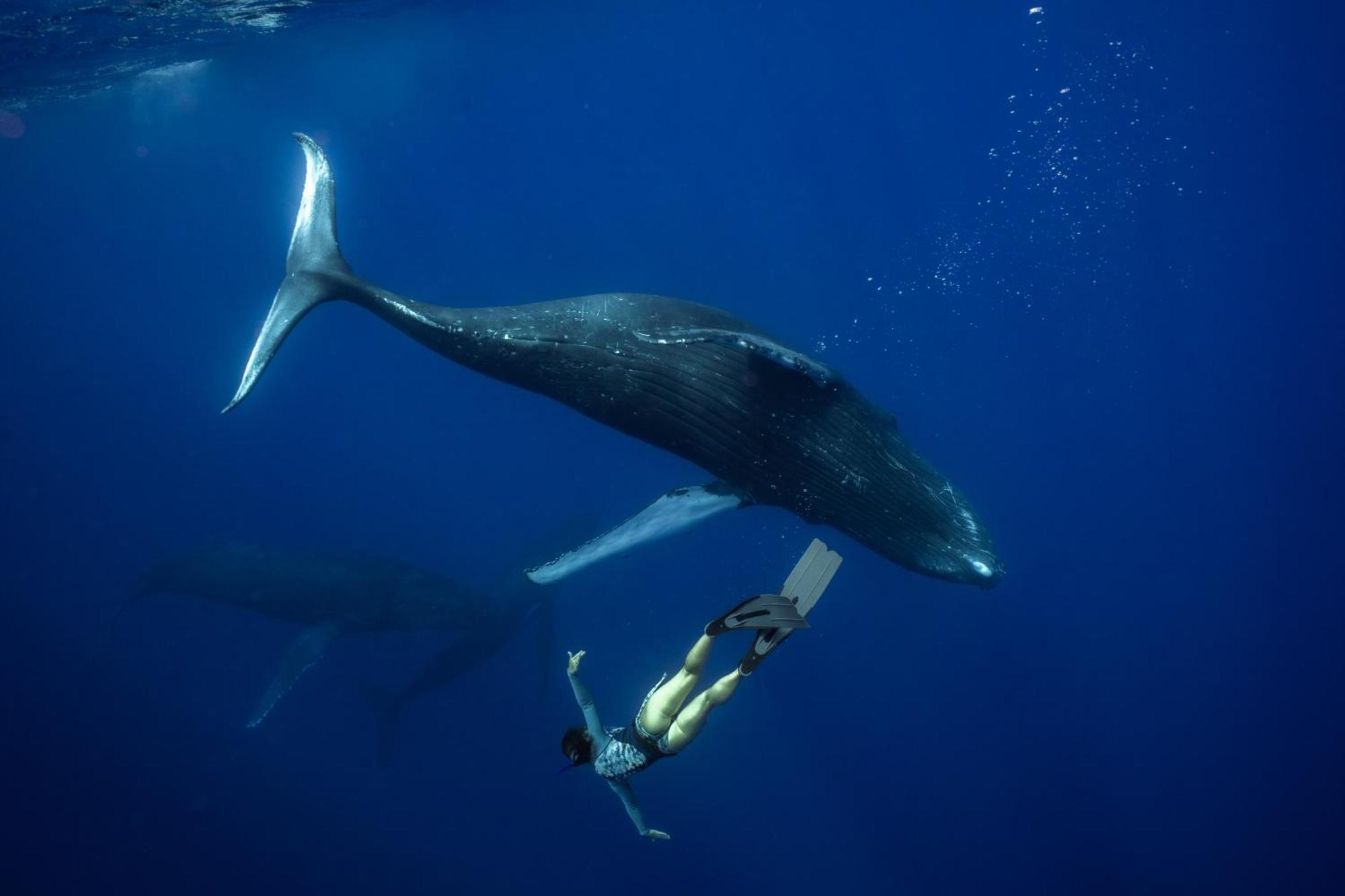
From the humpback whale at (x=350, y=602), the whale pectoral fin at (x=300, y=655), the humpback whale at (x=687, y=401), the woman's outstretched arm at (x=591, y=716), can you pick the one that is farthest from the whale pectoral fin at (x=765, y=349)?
the whale pectoral fin at (x=300, y=655)

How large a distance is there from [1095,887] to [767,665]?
10.1 m

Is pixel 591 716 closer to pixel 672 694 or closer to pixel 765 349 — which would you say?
pixel 672 694

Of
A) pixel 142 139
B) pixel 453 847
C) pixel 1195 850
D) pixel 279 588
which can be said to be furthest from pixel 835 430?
pixel 142 139

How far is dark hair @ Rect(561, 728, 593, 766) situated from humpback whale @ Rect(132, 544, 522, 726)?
939 cm

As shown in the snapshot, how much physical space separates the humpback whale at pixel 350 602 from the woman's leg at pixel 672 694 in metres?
9.96

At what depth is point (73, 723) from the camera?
63.5 feet

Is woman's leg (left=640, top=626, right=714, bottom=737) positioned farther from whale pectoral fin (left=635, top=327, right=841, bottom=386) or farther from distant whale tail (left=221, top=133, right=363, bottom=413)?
distant whale tail (left=221, top=133, right=363, bottom=413)

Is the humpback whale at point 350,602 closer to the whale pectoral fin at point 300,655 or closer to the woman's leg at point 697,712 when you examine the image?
the whale pectoral fin at point 300,655

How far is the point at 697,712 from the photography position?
19.1ft

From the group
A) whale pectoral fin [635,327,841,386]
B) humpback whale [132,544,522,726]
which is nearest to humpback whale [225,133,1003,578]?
whale pectoral fin [635,327,841,386]

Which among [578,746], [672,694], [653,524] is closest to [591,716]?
[578,746]

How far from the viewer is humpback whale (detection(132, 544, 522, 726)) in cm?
1457

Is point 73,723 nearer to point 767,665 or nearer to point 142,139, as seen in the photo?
point 767,665

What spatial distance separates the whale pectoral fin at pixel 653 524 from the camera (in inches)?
267
